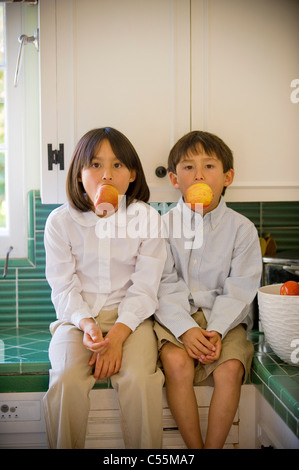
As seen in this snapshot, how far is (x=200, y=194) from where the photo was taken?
4.57 ft

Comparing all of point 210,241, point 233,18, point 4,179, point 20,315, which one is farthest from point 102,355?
point 233,18

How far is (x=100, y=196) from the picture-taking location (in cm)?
130

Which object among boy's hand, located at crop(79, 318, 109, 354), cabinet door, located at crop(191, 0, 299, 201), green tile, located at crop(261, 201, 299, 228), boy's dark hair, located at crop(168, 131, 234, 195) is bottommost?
boy's hand, located at crop(79, 318, 109, 354)

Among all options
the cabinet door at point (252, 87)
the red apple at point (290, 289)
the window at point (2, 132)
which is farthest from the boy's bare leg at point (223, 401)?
the window at point (2, 132)

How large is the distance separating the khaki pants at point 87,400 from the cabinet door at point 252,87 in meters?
0.60

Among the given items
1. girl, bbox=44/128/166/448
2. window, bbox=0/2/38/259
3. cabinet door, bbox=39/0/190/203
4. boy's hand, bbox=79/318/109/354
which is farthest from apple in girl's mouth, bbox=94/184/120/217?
window, bbox=0/2/38/259

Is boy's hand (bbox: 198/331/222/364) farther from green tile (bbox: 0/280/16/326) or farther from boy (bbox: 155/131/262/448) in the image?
green tile (bbox: 0/280/16/326)

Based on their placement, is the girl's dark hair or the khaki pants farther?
the girl's dark hair

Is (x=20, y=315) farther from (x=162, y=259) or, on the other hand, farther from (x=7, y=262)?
(x=162, y=259)

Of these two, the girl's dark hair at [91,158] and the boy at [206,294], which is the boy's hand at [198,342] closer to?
the boy at [206,294]

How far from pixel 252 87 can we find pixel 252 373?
80cm

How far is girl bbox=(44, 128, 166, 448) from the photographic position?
1.16m

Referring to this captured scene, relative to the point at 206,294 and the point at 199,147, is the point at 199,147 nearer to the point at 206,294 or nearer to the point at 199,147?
the point at 199,147

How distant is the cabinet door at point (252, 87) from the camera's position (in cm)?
144
